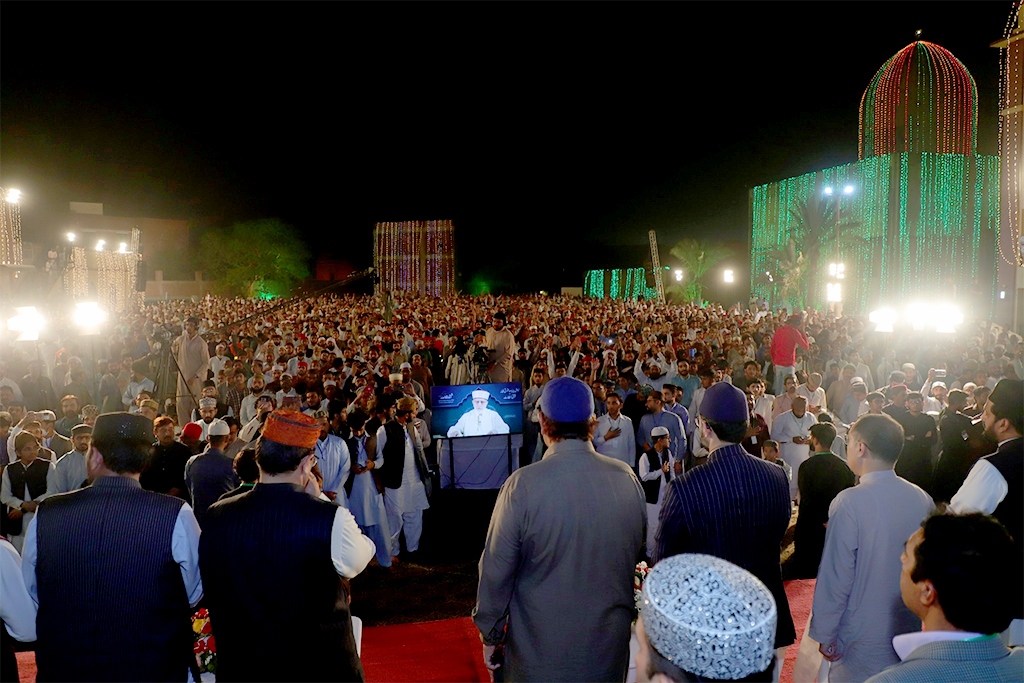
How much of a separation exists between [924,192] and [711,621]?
29.2m

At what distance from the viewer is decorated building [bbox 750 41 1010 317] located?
993 inches

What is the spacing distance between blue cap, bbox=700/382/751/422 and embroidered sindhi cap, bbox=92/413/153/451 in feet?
6.92

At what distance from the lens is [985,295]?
976 inches

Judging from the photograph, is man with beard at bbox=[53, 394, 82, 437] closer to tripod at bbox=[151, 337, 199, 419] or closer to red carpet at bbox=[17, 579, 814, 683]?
tripod at bbox=[151, 337, 199, 419]

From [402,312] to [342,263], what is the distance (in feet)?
156

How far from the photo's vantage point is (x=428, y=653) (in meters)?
4.45

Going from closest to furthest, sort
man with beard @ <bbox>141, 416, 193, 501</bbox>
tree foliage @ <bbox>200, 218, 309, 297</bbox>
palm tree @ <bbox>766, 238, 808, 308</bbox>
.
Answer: man with beard @ <bbox>141, 416, 193, 501</bbox> < palm tree @ <bbox>766, 238, 808, 308</bbox> < tree foliage @ <bbox>200, 218, 309, 297</bbox>

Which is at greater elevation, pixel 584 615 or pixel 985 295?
pixel 985 295

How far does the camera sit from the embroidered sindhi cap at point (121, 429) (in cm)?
248

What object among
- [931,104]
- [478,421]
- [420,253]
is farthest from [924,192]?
[420,253]

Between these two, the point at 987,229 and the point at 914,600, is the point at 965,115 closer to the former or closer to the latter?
the point at 987,229

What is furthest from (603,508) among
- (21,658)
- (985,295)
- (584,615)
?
(985,295)

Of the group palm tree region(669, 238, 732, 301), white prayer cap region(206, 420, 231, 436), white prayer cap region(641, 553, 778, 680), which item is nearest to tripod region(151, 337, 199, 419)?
white prayer cap region(206, 420, 231, 436)

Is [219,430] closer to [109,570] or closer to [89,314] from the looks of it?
[109,570]
